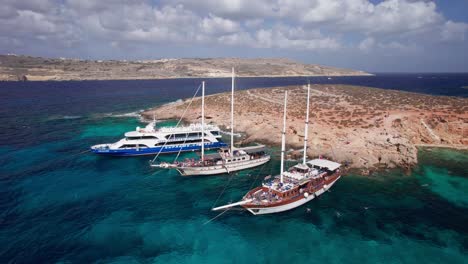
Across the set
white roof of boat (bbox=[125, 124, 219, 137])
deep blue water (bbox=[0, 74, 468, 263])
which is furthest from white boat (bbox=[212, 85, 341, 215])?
white roof of boat (bbox=[125, 124, 219, 137])

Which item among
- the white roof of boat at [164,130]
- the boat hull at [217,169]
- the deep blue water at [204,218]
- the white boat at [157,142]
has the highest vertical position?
the white roof of boat at [164,130]

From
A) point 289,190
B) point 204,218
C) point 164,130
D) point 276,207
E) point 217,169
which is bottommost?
point 204,218

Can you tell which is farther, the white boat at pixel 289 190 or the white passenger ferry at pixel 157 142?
the white passenger ferry at pixel 157 142

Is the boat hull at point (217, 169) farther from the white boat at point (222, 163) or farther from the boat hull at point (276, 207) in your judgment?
the boat hull at point (276, 207)

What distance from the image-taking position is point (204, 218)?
114ft

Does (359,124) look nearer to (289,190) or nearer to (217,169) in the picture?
(217,169)

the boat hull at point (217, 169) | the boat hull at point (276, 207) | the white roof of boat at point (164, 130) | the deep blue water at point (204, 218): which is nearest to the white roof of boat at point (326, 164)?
the deep blue water at point (204, 218)

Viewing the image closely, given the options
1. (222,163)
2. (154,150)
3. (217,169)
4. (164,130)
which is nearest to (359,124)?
(222,163)

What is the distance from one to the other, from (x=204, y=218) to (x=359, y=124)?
50.9m

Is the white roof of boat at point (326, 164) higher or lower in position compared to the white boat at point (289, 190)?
higher

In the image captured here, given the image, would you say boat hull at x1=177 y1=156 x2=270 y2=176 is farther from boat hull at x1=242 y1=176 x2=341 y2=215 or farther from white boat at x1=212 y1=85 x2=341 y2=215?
boat hull at x1=242 y1=176 x2=341 y2=215

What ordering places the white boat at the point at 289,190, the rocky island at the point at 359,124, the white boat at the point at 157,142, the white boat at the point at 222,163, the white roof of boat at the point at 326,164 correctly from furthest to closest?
the white boat at the point at 157,142 → the rocky island at the point at 359,124 → the white boat at the point at 222,163 → the white roof of boat at the point at 326,164 → the white boat at the point at 289,190

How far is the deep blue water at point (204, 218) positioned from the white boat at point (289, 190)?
4.15 ft

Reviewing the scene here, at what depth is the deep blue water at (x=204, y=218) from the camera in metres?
28.7
